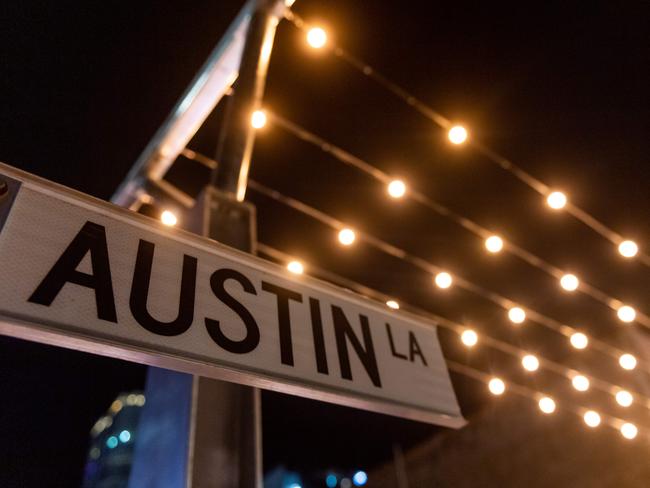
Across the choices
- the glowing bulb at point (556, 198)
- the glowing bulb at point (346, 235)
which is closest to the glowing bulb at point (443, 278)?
the glowing bulb at point (346, 235)

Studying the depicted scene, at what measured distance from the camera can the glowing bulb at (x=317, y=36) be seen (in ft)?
9.35

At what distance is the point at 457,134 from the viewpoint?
346cm

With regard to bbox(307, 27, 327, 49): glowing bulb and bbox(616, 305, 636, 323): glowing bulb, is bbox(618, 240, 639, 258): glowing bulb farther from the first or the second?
bbox(307, 27, 327, 49): glowing bulb

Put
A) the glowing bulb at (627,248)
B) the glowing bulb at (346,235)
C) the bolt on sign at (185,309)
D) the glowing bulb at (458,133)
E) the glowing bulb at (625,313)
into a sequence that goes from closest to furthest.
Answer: the bolt on sign at (185,309) → the glowing bulb at (458,133) → the glowing bulb at (346,235) → the glowing bulb at (627,248) → the glowing bulb at (625,313)

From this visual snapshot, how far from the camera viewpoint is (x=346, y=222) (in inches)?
185

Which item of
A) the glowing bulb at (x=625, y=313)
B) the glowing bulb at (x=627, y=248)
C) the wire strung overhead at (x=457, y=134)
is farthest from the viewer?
the glowing bulb at (x=625, y=313)

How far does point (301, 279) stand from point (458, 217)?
334cm

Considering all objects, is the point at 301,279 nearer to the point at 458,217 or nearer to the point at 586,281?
the point at 458,217

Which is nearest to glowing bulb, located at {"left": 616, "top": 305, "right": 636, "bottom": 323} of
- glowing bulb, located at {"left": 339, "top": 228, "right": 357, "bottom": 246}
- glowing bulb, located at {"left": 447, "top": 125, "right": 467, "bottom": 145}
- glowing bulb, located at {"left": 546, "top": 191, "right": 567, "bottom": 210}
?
glowing bulb, located at {"left": 546, "top": 191, "right": 567, "bottom": 210}

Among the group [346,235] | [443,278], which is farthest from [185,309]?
[443,278]

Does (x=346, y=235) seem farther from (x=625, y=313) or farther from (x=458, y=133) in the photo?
(x=625, y=313)

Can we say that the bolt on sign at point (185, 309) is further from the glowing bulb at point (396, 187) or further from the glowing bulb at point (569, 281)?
the glowing bulb at point (569, 281)

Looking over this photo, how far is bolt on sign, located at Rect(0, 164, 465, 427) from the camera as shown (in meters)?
1.04

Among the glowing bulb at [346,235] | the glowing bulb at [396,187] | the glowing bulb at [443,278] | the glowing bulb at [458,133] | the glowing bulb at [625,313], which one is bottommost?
the glowing bulb at [625,313]
